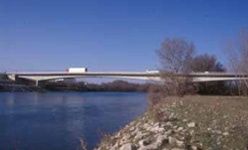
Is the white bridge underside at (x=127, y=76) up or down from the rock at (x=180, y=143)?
up

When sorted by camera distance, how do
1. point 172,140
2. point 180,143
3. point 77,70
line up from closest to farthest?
1. point 180,143
2. point 172,140
3. point 77,70

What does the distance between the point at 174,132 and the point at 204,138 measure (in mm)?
1826

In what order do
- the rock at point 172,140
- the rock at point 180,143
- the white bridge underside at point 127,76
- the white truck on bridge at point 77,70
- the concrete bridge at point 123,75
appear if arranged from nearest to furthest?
the rock at point 180,143 → the rock at point 172,140 → the white bridge underside at point 127,76 → the concrete bridge at point 123,75 → the white truck on bridge at point 77,70

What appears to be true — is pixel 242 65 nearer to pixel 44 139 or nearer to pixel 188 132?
pixel 44 139

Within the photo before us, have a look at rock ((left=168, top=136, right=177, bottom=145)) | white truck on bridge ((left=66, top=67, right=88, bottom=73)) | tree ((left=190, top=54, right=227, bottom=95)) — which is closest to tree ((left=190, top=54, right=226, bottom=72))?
tree ((left=190, top=54, right=227, bottom=95))

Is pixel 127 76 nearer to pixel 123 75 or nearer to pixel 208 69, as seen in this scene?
pixel 123 75

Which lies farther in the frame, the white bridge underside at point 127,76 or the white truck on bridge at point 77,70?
the white truck on bridge at point 77,70

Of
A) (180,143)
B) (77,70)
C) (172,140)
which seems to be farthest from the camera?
(77,70)

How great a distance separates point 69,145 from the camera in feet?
78.4

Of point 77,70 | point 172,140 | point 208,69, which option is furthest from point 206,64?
point 172,140

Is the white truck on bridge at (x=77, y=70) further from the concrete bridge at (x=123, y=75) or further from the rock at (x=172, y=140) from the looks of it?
the rock at (x=172, y=140)

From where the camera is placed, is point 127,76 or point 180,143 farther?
point 127,76

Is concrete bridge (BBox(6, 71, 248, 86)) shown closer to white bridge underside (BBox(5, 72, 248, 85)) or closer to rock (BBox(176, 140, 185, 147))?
white bridge underside (BBox(5, 72, 248, 85))

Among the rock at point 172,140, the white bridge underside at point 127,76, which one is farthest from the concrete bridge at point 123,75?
the rock at point 172,140
